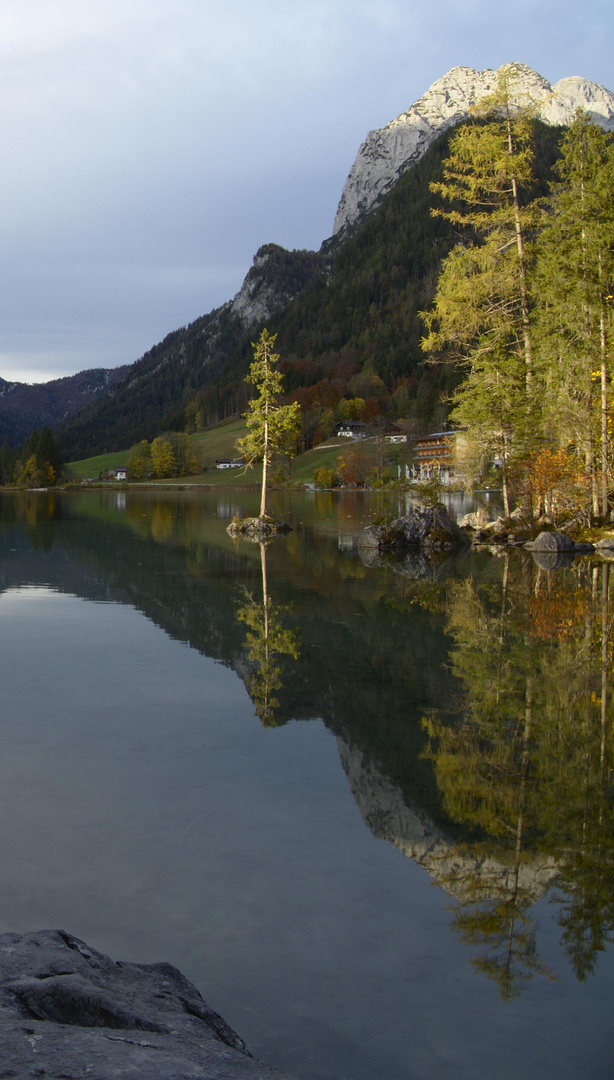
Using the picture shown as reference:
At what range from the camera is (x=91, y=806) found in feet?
24.2

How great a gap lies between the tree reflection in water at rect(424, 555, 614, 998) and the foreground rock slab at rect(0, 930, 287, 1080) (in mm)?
2272

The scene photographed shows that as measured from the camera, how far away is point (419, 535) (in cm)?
3466

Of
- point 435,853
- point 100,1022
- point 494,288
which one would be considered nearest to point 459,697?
point 435,853

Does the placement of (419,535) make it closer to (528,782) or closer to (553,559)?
(553,559)

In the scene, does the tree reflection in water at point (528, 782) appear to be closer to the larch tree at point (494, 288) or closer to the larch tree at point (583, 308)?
the larch tree at point (583, 308)

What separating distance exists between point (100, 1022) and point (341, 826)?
13.3 ft

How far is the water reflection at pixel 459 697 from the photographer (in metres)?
5.93

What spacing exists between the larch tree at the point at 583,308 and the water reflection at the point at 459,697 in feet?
23.0

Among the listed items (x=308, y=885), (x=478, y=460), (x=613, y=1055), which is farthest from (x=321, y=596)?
(x=478, y=460)

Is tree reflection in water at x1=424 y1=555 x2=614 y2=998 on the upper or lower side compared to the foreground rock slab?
lower

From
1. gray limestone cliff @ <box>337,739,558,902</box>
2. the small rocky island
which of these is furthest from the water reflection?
the small rocky island

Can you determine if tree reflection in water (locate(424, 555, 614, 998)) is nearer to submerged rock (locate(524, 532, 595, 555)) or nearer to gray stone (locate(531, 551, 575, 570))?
gray stone (locate(531, 551, 575, 570))

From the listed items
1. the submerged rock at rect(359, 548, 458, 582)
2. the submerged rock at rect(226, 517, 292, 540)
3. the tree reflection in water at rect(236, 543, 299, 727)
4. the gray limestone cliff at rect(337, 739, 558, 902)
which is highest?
the submerged rock at rect(226, 517, 292, 540)

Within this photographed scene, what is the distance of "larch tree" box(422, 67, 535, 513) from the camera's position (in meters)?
35.0
